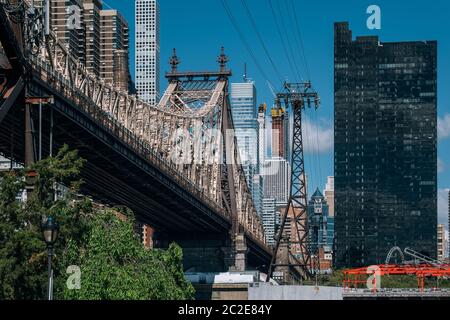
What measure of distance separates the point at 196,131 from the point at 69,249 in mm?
91682

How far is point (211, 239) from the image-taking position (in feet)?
461

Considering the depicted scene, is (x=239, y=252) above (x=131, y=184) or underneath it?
underneath

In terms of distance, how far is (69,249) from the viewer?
49656 millimetres

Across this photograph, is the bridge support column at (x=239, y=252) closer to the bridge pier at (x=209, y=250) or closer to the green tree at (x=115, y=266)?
the bridge pier at (x=209, y=250)

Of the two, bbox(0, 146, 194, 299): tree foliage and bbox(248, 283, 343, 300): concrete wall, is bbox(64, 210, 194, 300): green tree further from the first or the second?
bbox(248, 283, 343, 300): concrete wall

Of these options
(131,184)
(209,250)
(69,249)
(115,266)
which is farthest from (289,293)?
(209,250)

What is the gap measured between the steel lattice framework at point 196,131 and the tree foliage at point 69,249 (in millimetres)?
27582

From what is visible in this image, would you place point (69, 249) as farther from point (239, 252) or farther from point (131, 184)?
point (239, 252)

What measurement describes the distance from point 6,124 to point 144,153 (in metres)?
29.2

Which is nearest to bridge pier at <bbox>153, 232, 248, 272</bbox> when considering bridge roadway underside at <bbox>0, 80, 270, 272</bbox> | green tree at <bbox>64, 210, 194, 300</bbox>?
bridge roadway underside at <bbox>0, 80, 270, 272</bbox>

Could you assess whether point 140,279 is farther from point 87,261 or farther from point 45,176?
point 45,176

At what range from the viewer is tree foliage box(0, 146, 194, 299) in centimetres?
4703

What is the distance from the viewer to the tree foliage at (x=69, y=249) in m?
47.0
